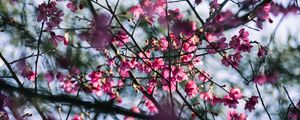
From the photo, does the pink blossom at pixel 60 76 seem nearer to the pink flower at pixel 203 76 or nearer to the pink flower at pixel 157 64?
the pink flower at pixel 157 64

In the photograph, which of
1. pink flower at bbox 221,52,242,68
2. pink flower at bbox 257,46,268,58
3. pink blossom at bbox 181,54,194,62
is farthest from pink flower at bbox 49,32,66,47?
pink flower at bbox 257,46,268,58

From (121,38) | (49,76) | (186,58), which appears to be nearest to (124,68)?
(121,38)

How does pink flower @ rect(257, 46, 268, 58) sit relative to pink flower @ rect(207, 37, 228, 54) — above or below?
below

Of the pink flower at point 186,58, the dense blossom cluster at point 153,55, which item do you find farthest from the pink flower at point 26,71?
A: the pink flower at point 186,58

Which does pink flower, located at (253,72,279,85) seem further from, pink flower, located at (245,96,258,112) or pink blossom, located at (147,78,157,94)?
pink blossom, located at (147,78,157,94)

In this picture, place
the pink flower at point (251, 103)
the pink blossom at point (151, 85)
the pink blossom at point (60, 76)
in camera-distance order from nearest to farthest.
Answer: the pink blossom at point (60, 76) → the pink flower at point (251, 103) → the pink blossom at point (151, 85)

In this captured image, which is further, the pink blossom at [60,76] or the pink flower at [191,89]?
the pink flower at [191,89]

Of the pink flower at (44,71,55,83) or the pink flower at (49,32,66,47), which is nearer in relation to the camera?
the pink flower at (44,71,55,83)

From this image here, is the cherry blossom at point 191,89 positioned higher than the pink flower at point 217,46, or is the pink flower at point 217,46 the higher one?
the pink flower at point 217,46

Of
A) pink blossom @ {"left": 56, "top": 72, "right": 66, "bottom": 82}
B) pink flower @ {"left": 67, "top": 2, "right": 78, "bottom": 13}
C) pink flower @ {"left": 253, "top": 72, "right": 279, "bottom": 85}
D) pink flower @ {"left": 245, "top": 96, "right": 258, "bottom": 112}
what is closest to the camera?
pink flower @ {"left": 253, "top": 72, "right": 279, "bottom": 85}

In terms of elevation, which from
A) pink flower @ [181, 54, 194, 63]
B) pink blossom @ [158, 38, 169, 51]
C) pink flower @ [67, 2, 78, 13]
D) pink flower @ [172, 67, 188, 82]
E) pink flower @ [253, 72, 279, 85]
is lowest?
pink flower @ [253, 72, 279, 85]

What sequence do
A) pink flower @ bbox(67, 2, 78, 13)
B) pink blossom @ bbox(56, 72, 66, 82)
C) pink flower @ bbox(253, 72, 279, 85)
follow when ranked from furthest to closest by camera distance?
pink flower @ bbox(67, 2, 78, 13), pink blossom @ bbox(56, 72, 66, 82), pink flower @ bbox(253, 72, 279, 85)

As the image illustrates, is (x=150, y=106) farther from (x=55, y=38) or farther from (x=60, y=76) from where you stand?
(x=55, y=38)
